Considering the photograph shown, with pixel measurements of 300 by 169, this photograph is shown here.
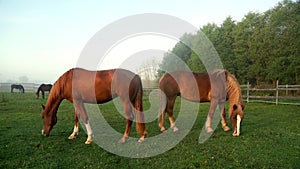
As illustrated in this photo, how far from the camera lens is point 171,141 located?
20.7 ft

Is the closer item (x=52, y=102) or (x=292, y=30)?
(x=52, y=102)

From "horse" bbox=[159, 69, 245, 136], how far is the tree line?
42.4 feet

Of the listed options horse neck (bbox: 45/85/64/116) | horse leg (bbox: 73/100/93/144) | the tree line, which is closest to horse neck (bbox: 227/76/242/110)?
horse leg (bbox: 73/100/93/144)

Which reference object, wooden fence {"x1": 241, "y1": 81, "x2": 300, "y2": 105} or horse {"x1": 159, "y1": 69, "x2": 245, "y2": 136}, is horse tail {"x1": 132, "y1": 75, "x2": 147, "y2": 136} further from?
wooden fence {"x1": 241, "y1": 81, "x2": 300, "y2": 105}

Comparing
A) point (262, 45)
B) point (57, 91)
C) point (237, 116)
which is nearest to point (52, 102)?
point (57, 91)

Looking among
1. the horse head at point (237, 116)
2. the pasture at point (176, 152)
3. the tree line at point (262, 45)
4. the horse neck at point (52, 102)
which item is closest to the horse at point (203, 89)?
the horse head at point (237, 116)

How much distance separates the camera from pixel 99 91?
6.34 meters

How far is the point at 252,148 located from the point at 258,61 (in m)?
27.6

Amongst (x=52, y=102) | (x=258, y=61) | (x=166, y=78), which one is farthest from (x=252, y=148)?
(x=258, y=61)

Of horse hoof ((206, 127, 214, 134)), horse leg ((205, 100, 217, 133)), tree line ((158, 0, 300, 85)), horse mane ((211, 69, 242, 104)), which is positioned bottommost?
horse hoof ((206, 127, 214, 134))

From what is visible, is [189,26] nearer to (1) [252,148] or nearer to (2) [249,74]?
(1) [252,148]

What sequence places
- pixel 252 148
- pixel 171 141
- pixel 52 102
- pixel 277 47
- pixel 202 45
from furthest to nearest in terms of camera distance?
pixel 202 45 → pixel 277 47 → pixel 52 102 → pixel 171 141 → pixel 252 148

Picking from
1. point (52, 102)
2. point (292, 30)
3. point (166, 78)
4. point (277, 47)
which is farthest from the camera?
point (277, 47)

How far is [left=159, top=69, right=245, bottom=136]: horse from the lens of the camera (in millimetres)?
7512
